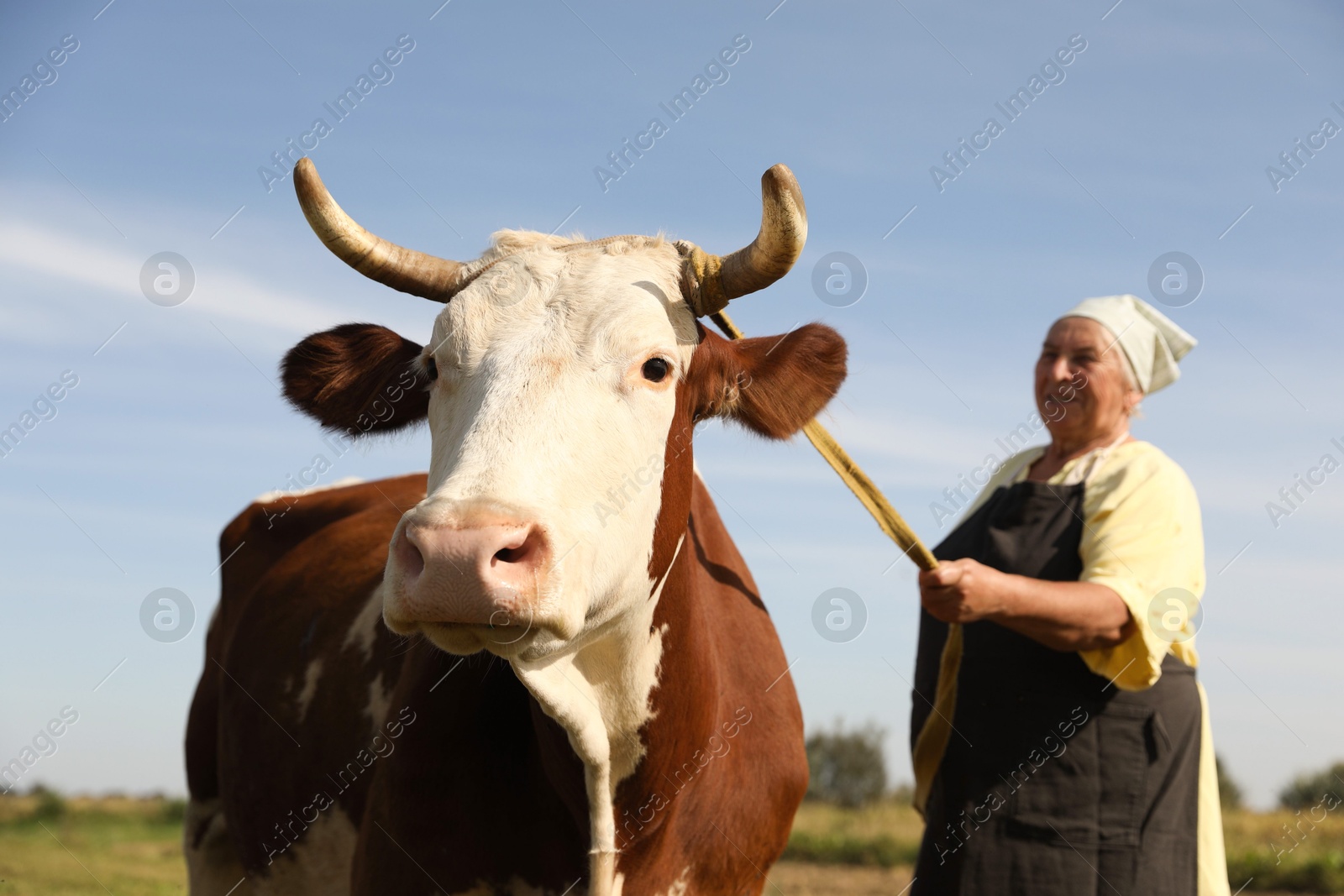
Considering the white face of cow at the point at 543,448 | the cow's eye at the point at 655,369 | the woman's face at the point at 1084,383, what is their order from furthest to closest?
the woman's face at the point at 1084,383, the cow's eye at the point at 655,369, the white face of cow at the point at 543,448

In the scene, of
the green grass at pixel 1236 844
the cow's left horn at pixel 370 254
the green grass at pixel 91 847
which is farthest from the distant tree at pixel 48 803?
the cow's left horn at pixel 370 254

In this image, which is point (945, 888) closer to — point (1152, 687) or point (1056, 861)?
point (1056, 861)

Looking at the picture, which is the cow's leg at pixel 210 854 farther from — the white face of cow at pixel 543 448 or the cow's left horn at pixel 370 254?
the white face of cow at pixel 543 448

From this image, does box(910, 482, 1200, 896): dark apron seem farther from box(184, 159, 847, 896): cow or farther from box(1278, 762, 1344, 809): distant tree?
box(1278, 762, 1344, 809): distant tree

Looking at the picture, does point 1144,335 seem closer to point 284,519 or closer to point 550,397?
point 550,397

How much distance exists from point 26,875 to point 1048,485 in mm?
12105

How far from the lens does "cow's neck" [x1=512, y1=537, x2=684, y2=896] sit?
10.5 feet

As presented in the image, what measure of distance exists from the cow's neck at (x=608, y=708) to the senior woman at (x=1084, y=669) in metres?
0.82

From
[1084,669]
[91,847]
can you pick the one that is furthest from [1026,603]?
[91,847]

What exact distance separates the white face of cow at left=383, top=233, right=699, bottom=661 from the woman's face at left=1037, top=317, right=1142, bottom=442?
1287 mm

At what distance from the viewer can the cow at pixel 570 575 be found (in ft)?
8.79

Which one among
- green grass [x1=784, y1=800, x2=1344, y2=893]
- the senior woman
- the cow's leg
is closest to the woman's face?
the senior woman

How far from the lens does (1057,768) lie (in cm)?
352

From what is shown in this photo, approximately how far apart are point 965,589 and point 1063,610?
311 mm
